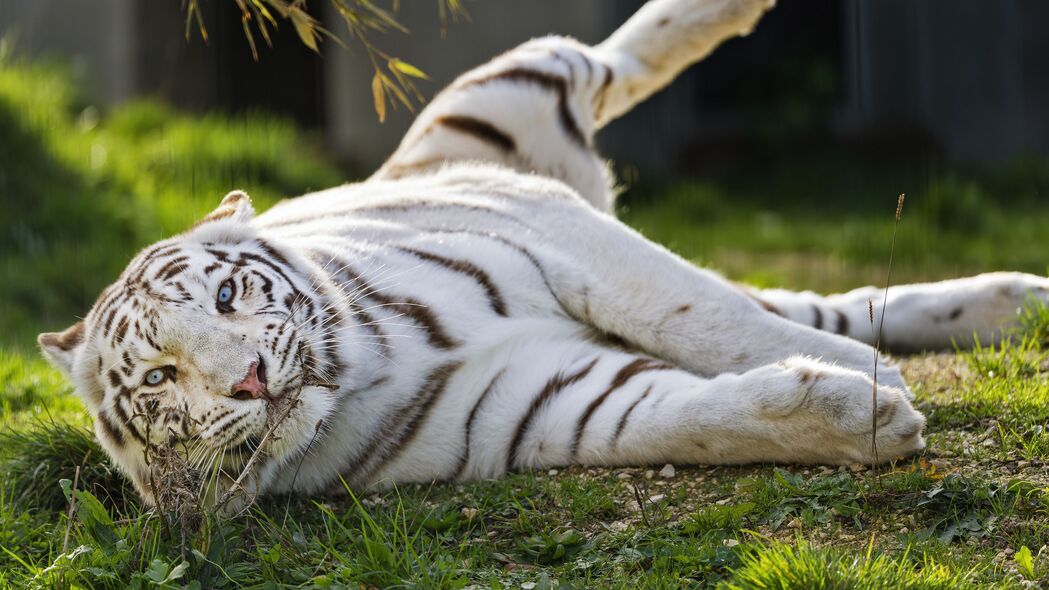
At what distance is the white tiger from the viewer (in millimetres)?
2348

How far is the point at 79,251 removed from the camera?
546 centimetres

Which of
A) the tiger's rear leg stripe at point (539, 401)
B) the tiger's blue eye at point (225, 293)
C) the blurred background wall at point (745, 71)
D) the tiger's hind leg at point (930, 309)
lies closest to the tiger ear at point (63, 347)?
the tiger's blue eye at point (225, 293)

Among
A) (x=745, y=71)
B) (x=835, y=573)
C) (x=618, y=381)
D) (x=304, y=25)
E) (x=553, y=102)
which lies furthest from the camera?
(x=745, y=71)

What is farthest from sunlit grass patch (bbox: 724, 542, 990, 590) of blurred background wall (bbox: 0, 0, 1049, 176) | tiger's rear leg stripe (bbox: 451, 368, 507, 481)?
blurred background wall (bbox: 0, 0, 1049, 176)

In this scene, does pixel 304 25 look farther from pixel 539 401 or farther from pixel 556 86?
pixel 556 86

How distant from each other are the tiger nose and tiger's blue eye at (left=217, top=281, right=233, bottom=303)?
0.21m

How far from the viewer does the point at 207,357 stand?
2.32m

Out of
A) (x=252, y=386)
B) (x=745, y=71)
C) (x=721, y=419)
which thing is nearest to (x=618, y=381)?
(x=721, y=419)

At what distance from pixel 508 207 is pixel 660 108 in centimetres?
576

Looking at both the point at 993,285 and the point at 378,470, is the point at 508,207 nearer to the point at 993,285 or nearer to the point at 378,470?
the point at 378,470

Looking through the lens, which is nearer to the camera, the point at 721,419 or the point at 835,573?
the point at 835,573

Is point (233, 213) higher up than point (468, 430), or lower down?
higher up

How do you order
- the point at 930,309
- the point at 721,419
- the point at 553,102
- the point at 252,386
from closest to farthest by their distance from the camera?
the point at 252,386, the point at 721,419, the point at 930,309, the point at 553,102

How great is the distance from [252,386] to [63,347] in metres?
0.60
